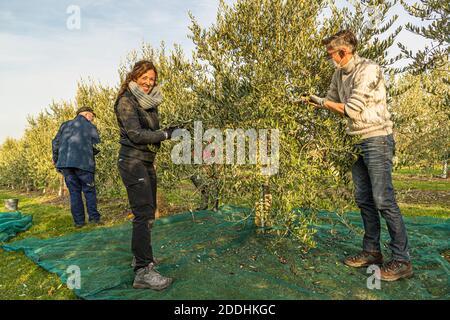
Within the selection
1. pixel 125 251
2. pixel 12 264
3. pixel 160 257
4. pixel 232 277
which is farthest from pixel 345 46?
pixel 12 264

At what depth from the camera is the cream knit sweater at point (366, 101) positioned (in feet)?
13.8

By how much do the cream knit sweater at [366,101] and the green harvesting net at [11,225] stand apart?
796cm

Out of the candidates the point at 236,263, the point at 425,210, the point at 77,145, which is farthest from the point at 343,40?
the point at 425,210

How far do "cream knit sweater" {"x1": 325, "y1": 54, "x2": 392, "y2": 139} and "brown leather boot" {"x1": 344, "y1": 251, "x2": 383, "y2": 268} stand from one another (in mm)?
1679

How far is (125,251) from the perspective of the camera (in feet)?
18.8

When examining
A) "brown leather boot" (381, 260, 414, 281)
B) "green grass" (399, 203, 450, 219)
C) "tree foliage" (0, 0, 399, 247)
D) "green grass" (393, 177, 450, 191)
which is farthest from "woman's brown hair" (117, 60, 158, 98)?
"green grass" (393, 177, 450, 191)

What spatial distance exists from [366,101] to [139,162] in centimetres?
A: 302

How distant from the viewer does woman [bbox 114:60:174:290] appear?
4.26 m

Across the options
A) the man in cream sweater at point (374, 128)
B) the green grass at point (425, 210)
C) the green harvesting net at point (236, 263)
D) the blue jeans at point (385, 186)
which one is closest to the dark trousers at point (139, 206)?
the green harvesting net at point (236, 263)

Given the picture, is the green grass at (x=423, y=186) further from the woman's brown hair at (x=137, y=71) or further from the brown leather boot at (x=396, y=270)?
the woman's brown hair at (x=137, y=71)

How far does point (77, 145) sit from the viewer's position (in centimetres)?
895

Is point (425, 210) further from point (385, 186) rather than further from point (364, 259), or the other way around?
point (385, 186)
